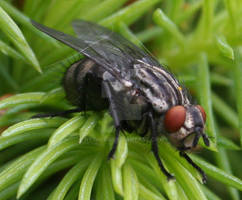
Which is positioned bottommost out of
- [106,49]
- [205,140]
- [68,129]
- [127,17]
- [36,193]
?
[36,193]

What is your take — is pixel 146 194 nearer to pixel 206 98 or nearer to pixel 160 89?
pixel 160 89

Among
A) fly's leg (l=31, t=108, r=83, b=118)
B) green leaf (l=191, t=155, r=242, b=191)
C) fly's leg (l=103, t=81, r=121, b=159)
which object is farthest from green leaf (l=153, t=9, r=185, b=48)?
green leaf (l=191, t=155, r=242, b=191)

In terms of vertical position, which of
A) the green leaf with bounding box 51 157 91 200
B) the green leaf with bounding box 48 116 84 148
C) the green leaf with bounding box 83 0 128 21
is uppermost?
the green leaf with bounding box 83 0 128 21

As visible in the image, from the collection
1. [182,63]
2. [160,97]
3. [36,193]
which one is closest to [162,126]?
[160,97]

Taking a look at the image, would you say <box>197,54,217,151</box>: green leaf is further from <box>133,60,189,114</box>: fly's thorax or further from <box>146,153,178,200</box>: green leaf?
<box>146,153,178,200</box>: green leaf

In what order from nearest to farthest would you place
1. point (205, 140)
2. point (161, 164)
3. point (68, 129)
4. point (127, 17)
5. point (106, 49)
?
point (68, 129)
point (161, 164)
point (205, 140)
point (127, 17)
point (106, 49)

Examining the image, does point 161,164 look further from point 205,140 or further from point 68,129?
point 68,129

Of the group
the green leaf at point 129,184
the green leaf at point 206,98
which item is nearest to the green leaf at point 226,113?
the green leaf at point 206,98
